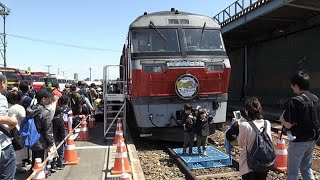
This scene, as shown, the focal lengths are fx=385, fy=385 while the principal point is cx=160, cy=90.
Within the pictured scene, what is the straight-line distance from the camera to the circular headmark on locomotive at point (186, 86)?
10.0 m

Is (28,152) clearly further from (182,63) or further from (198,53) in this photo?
(198,53)

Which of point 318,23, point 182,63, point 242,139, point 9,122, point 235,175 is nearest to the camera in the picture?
point 9,122

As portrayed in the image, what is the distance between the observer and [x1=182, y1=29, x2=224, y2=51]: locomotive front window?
10.6m

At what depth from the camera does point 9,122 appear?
12.5 ft

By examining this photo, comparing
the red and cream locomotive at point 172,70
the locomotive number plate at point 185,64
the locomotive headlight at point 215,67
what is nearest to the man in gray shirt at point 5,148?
the red and cream locomotive at point 172,70

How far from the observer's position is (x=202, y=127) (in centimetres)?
887

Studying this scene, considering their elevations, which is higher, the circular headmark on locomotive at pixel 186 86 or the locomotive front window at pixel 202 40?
the locomotive front window at pixel 202 40

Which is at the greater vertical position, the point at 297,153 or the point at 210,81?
the point at 210,81

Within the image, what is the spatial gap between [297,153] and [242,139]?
0.94m

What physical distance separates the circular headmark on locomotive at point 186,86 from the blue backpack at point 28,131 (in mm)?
4749

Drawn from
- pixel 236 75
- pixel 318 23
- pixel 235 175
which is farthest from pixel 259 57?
pixel 235 175

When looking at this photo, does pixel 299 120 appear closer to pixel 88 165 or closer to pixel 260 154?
pixel 260 154

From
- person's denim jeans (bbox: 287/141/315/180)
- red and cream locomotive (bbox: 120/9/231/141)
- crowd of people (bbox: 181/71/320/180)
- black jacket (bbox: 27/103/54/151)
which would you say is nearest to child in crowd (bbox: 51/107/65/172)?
black jacket (bbox: 27/103/54/151)

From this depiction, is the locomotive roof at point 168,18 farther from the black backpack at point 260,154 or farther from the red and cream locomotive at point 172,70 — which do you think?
the black backpack at point 260,154
